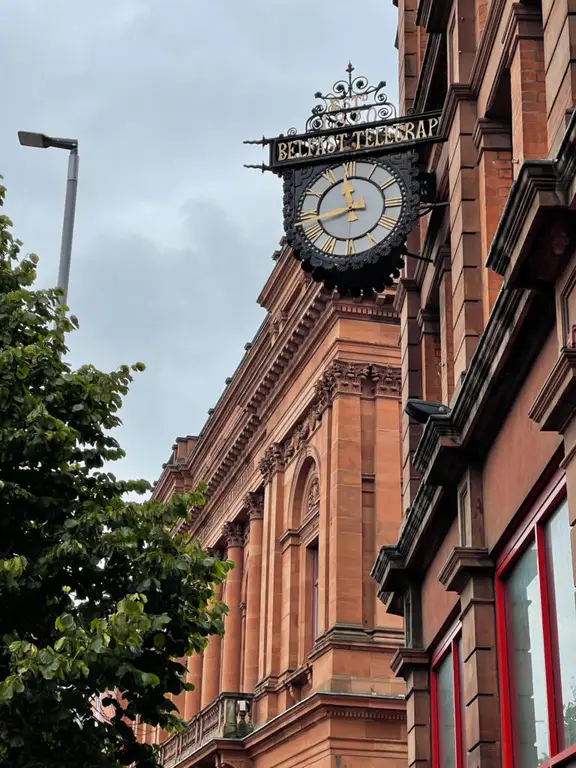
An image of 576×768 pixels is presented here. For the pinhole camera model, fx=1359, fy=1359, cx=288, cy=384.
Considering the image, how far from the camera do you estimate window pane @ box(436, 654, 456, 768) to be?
16484mm

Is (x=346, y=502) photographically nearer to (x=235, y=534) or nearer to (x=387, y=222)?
(x=235, y=534)

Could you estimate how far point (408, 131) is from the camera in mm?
18594

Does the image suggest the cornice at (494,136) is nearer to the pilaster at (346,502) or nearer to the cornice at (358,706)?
the cornice at (358,706)

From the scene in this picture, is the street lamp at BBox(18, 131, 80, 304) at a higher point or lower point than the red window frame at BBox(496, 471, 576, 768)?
higher

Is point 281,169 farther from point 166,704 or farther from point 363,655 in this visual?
point 363,655

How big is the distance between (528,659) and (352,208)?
7.45 m

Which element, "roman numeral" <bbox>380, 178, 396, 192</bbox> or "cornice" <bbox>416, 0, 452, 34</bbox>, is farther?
"cornice" <bbox>416, 0, 452, 34</bbox>

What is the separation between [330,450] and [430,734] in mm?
16177

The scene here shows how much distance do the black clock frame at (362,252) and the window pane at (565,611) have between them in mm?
6926

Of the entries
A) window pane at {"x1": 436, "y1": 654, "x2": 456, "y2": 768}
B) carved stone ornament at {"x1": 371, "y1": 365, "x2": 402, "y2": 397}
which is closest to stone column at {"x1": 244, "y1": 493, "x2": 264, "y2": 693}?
carved stone ornament at {"x1": 371, "y1": 365, "x2": 402, "y2": 397}

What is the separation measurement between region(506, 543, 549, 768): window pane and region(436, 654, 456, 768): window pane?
3058mm

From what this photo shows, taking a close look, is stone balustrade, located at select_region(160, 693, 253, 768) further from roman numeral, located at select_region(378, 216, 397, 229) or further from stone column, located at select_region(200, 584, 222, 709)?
roman numeral, located at select_region(378, 216, 397, 229)

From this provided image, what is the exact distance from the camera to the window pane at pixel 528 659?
40.3 feet

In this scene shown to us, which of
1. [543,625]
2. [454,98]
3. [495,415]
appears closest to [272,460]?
[454,98]
